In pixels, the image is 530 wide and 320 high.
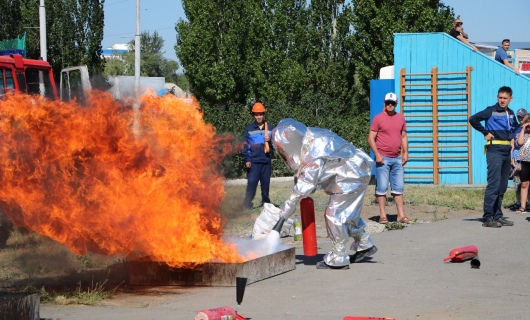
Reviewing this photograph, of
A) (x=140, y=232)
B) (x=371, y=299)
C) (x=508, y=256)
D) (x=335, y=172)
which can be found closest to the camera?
(x=371, y=299)

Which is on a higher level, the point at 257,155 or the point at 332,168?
the point at 332,168

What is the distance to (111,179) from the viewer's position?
8172 millimetres

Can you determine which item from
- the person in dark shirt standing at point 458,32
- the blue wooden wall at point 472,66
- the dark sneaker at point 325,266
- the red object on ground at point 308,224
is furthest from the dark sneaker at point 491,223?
the person in dark shirt standing at point 458,32

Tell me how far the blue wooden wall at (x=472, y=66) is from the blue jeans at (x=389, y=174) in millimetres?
8559

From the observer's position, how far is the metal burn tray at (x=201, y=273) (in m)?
8.45

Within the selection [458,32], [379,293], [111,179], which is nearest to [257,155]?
[111,179]

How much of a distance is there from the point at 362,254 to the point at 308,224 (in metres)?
0.92

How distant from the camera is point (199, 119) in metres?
9.22

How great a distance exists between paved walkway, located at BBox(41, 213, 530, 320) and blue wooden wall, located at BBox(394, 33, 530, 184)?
1056cm

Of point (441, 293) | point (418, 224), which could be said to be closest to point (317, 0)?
point (418, 224)

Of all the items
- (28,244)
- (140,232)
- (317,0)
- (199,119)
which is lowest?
(28,244)

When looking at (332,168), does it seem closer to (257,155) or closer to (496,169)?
(496,169)

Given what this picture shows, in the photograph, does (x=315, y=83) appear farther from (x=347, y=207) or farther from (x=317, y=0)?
(x=347, y=207)

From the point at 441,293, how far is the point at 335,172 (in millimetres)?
1872
